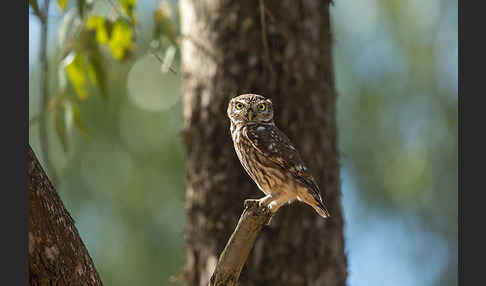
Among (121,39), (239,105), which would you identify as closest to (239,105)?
(239,105)

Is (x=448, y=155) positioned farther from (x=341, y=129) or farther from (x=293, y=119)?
(x=293, y=119)

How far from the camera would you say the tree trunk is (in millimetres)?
1395

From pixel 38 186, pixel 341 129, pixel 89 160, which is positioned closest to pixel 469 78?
pixel 38 186

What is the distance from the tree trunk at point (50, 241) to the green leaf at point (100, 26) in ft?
1.91

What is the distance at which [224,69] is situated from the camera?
1664 mm

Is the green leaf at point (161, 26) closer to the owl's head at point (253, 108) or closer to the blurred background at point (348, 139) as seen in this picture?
the blurred background at point (348, 139)

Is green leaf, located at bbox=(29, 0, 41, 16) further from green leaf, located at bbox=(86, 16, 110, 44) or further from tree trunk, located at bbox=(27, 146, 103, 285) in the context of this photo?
tree trunk, located at bbox=(27, 146, 103, 285)

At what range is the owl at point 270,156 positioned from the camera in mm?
957

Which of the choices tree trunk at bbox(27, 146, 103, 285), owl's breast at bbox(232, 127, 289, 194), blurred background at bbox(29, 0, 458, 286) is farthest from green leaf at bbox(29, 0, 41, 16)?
owl's breast at bbox(232, 127, 289, 194)

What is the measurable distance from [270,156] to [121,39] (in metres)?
1.02

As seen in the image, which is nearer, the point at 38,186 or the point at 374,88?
the point at 38,186

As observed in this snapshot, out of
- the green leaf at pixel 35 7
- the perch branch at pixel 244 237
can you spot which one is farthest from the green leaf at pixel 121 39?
the perch branch at pixel 244 237

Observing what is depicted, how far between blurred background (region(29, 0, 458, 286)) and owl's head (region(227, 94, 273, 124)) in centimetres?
26

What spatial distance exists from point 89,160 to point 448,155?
3589 millimetres
